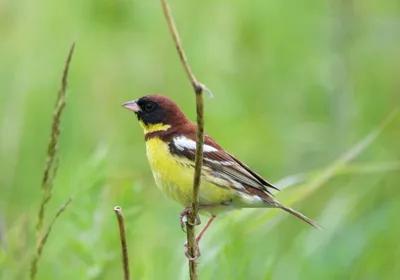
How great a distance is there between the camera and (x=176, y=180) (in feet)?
11.2

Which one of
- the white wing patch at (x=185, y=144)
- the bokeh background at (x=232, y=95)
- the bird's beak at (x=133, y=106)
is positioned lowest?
the bokeh background at (x=232, y=95)

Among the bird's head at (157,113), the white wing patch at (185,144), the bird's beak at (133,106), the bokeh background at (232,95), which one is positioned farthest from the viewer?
the bokeh background at (232,95)

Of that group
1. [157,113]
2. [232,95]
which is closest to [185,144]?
[157,113]

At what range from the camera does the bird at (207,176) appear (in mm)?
3430

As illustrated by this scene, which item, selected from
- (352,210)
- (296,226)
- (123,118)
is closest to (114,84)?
(123,118)

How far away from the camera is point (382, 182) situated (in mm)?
4637

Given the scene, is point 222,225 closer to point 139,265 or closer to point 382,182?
point 139,265

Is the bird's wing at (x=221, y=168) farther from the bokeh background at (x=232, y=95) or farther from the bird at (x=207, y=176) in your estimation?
the bokeh background at (x=232, y=95)

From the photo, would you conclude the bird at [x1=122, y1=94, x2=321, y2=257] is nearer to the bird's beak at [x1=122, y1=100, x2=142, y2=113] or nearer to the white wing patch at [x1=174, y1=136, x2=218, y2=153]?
the white wing patch at [x1=174, y1=136, x2=218, y2=153]

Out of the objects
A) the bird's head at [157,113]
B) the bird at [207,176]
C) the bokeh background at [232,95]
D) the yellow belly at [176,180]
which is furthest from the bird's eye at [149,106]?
the bokeh background at [232,95]

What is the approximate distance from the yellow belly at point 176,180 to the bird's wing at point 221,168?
19 mm

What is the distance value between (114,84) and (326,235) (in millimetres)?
2006

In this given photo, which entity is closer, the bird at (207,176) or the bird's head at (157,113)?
the bird at (207,176)

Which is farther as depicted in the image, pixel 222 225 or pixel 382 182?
pixel 382 182
